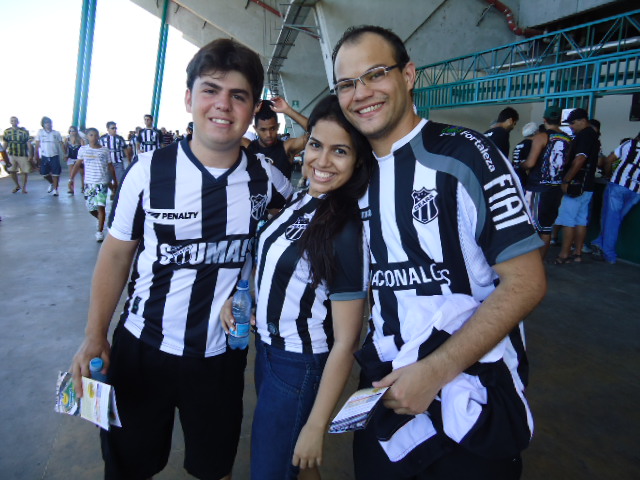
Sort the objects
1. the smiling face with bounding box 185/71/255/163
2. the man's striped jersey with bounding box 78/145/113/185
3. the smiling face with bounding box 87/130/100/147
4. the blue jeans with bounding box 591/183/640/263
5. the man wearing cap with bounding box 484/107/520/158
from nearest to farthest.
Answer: the smiling face with bounding box 185/71/255/163 < the blue jeans with bounding box 591/183/640/263 < the man wearing cap with bounding box 484/107/520/158 < the man's striped jersey with bounding box 78/145/113/185 < the smiling face with bounding box 87/130/100/147

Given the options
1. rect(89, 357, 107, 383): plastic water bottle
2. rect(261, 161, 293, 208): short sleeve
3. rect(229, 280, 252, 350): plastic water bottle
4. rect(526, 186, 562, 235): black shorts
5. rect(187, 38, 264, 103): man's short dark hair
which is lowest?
rect(89, 357, 107, 383): plastic water bottle

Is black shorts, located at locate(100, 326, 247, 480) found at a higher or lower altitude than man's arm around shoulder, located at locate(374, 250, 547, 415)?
lower

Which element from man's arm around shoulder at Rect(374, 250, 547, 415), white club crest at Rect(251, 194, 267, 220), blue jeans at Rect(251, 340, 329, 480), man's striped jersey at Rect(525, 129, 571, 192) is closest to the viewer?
man's arm around shoulder at Rect(374, 250, 547, 415)

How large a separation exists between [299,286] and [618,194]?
6.29 meters

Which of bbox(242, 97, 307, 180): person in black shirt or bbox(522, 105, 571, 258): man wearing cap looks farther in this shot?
bbox(522, 105, 571, 258): man wearing cap

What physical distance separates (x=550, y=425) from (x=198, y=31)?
31534 millimetres

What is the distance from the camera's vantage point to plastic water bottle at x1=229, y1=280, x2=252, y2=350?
1641 millimetres

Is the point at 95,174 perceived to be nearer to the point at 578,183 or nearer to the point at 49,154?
the point at 49,154

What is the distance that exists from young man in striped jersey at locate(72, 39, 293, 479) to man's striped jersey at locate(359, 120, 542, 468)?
0.65 m

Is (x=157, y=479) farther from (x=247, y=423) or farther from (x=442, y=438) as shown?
(x=442, y=438)

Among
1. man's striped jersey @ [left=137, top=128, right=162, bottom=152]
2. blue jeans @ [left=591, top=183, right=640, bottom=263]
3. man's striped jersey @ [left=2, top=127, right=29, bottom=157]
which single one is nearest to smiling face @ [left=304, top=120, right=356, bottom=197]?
blue jeans @ [left=591, top=183, right=640, bottom=263]

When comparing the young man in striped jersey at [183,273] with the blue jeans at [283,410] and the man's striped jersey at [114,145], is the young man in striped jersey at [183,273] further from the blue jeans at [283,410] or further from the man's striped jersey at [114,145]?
the man's striped jersey at [114,145]

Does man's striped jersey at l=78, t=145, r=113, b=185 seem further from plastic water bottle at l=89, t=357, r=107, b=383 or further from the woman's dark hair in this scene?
the woman's dark hair

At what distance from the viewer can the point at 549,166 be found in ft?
18.6
